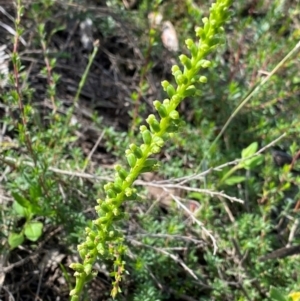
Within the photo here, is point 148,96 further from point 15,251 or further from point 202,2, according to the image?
point 15,251

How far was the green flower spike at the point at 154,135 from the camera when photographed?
1.55 metres

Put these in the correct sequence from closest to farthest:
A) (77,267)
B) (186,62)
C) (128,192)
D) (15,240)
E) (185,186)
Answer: (186,62)
(128,192)
(77,267)
(15,240)
(185,186)

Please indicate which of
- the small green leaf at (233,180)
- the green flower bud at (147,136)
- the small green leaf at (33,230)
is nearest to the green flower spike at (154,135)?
the green flower bud at (147,136)

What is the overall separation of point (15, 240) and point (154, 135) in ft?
3.35

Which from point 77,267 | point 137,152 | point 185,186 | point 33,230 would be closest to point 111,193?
point 137,152

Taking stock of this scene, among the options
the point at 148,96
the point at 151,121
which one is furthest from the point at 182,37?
the point at 151,121

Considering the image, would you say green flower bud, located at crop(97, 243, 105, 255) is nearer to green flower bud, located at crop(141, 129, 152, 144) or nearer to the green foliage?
the green foliage

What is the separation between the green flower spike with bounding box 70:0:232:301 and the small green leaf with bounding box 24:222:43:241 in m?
0.56

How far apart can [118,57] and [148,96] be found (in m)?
0.37

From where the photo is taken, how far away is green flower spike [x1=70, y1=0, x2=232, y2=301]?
155cm

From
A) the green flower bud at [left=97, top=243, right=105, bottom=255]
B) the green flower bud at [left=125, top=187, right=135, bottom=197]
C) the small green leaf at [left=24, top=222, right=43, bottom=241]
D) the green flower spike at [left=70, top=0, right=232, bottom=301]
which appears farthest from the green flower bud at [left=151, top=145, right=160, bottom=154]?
the small green leaf at [left=24, top=222, right=43, bottom=241]

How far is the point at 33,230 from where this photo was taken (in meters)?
2.41

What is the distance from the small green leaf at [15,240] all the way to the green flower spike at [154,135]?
579 mm

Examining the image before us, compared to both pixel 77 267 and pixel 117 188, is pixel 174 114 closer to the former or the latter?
pixel 117 188
